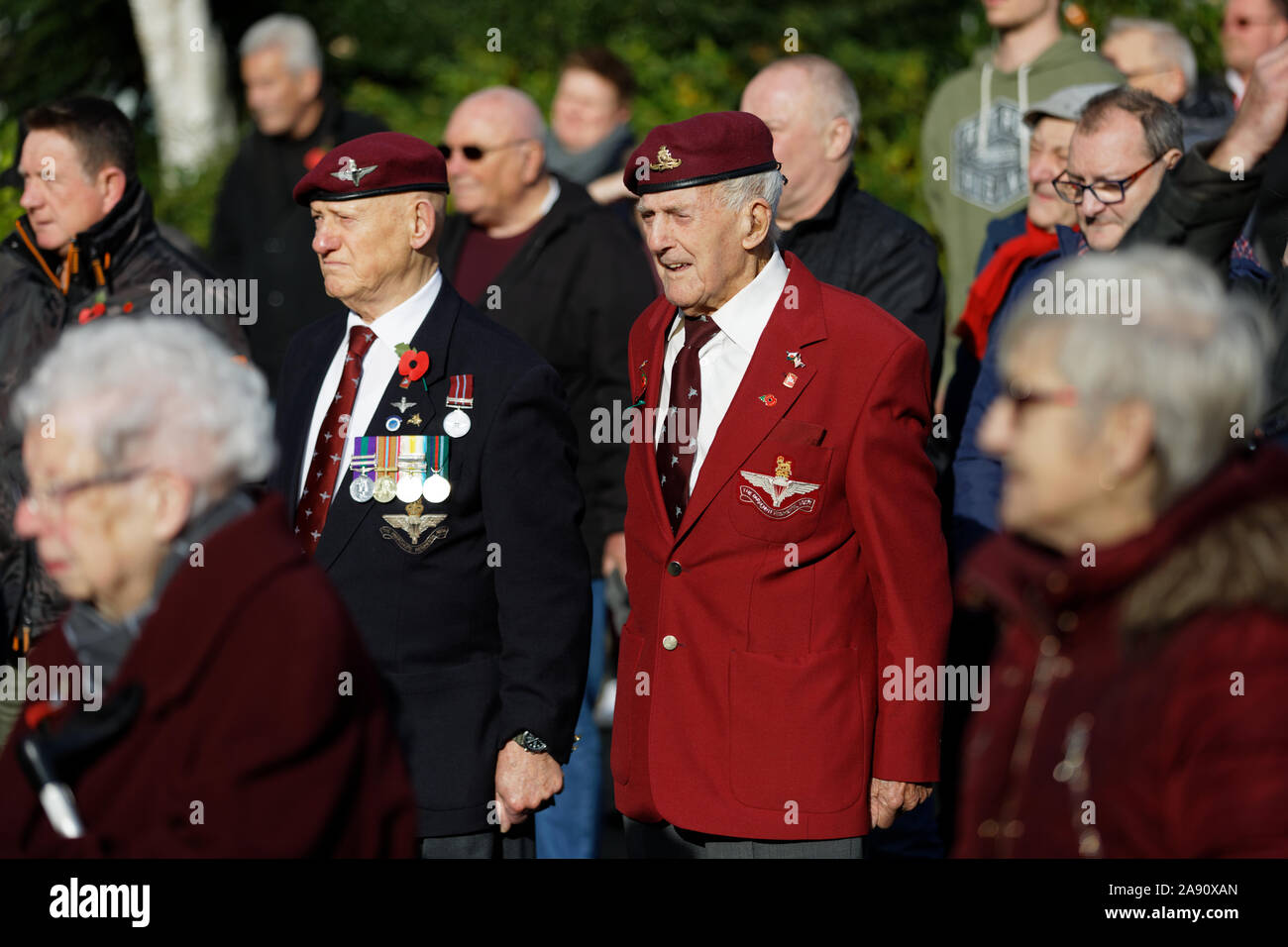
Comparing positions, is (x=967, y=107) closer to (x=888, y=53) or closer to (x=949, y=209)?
(x=949, y=209)

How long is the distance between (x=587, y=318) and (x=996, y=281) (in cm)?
154

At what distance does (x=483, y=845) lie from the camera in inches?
174

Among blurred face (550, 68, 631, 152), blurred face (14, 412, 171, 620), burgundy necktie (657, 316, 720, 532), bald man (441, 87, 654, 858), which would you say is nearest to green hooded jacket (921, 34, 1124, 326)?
bald man (441, 87, 654, 858)

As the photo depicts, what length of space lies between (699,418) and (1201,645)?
208cm

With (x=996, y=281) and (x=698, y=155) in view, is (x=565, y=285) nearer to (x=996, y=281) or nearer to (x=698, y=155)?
(x=996, y=281)

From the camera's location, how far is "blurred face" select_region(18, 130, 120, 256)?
5.78 metres

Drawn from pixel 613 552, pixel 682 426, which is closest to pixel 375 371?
pixel 682 426

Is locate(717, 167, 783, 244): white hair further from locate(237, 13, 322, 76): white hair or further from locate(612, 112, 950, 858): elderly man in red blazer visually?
locate(237, 13, 322, 76): white hair

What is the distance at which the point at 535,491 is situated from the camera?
174 inches

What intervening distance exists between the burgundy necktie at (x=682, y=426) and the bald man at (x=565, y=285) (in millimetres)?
1740

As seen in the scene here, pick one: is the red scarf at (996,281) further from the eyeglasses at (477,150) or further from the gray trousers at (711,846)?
the gray trousers at (711,846)

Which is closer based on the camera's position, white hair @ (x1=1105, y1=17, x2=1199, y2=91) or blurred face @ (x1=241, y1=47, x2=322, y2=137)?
white hair @ (x1=1105, y1=17, x2=1199, y2=91)

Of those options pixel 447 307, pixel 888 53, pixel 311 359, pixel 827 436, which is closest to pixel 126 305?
pixel 311 359
